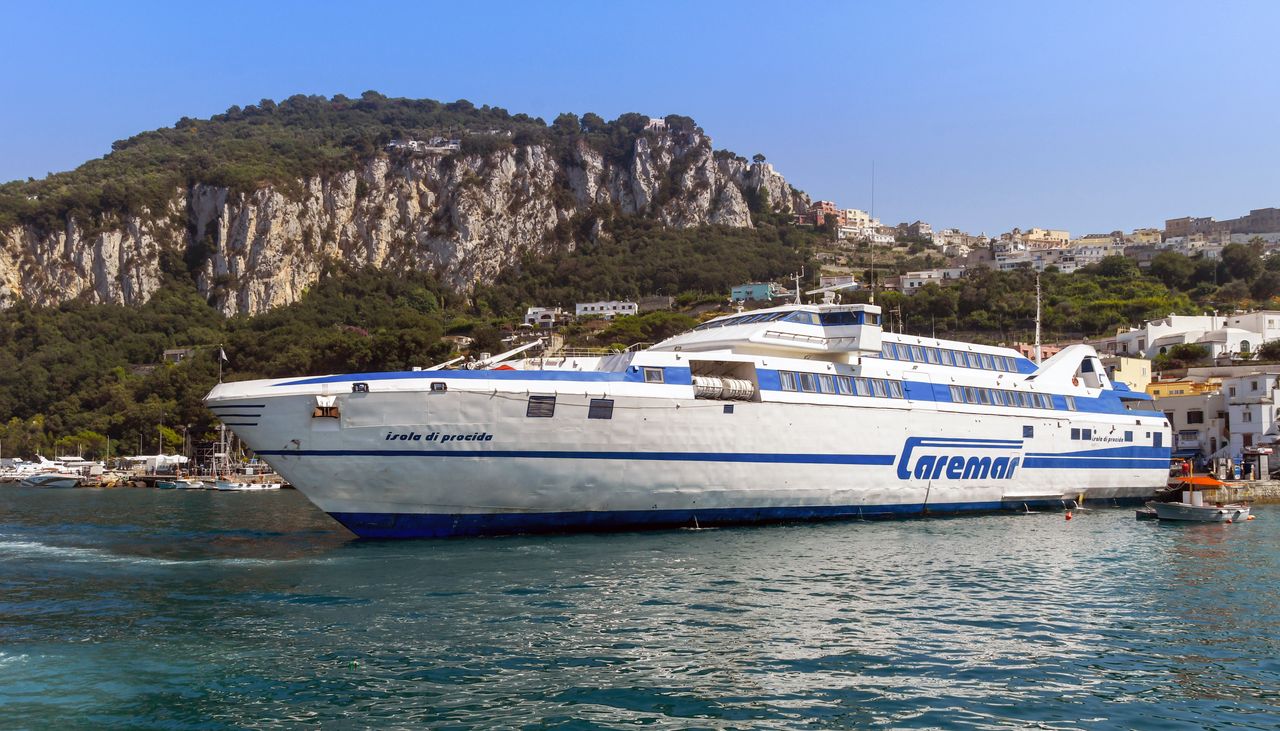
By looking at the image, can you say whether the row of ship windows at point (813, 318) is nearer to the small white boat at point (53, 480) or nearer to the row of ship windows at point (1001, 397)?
the row of ship windows at point (1001, 397)

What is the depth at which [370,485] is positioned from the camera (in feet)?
75.4

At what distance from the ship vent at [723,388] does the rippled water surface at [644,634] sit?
3831mm


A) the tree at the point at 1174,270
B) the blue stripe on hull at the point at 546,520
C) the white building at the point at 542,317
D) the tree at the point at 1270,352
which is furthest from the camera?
the white building at the point at 542,317

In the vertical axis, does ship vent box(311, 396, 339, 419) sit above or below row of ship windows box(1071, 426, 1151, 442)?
above

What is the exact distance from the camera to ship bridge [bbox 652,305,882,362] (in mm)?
28391

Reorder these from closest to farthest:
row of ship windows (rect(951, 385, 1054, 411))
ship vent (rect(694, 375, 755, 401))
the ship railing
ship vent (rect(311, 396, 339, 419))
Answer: ship vent (rect(311, 396, 339, 419))
ship vent (rect(694, 375, 755, 401))
the ship railing
row of ship windows (rect(951, 385, 1054, 411))

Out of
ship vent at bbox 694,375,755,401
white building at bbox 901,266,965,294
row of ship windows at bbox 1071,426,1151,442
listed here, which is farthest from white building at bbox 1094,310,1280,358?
ship vent at bbox 694,375,755,401

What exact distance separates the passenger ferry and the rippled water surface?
1352 mm

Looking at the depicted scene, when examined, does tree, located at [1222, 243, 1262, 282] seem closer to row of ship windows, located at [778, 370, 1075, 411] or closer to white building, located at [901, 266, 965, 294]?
white building, located at [901, 266, 965, 294]

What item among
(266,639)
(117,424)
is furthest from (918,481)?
(117,424)

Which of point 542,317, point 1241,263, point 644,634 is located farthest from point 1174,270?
point 644,634

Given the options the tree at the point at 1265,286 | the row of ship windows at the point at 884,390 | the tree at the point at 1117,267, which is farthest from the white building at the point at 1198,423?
the tree at the point at 1117,267

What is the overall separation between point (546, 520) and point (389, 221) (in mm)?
118737

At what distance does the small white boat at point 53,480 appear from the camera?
73.4 metres
